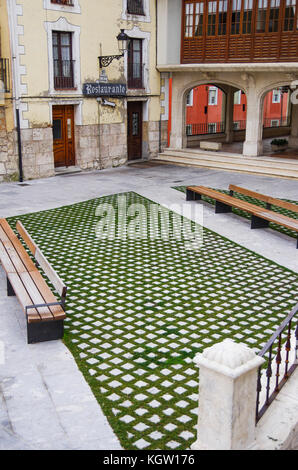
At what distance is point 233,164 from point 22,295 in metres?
13.8

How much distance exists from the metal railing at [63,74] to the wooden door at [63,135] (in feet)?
2.53

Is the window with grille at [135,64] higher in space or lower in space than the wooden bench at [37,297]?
higher

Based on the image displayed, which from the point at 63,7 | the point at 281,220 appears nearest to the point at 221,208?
the point at 281,220

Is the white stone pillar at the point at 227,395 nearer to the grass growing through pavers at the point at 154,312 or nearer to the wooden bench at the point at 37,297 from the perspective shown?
the grass growing through pavers at the point at 154,312

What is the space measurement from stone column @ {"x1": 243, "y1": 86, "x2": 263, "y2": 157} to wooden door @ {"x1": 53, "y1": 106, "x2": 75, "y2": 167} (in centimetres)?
631

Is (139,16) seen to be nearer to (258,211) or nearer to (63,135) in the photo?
(63,135)

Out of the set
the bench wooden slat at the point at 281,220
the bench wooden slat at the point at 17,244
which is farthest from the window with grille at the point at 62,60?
the bench wooden slat at the point at 281,220

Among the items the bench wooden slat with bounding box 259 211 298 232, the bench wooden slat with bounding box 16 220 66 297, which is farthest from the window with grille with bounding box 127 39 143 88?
the bench wooden slat with bounding box 16 220 66 297

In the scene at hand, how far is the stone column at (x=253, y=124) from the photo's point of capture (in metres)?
18.8

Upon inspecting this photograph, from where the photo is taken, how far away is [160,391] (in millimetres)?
5332

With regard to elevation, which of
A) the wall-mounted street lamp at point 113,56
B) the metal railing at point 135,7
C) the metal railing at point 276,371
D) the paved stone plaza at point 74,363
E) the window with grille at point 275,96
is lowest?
the paved stone plaza at point 74,363

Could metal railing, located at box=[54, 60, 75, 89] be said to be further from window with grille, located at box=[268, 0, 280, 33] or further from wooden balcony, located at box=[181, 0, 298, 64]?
window with grille, located at box=[268, 0, 280, 33]

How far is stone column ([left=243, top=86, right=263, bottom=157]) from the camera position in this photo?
741 inches

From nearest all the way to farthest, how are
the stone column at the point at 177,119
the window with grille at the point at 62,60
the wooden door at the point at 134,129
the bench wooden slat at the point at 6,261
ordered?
1. the bench wooden slat at the point at 6,261
2. the window with grille at the point at 62,60
3. the wooden door at the point at 134,129
4. the stone column at the point at 177,119
